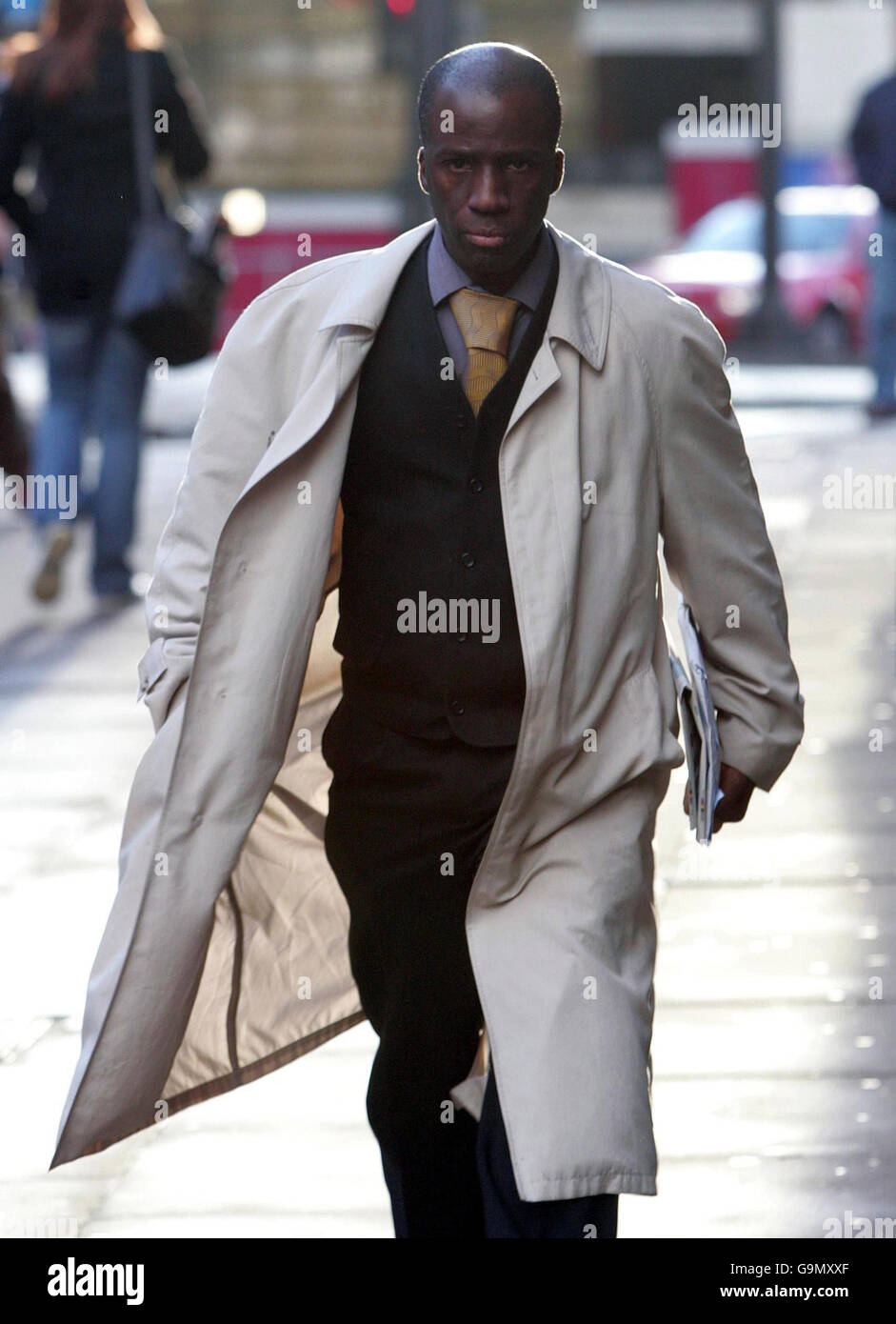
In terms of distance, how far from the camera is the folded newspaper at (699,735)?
10.6 feet

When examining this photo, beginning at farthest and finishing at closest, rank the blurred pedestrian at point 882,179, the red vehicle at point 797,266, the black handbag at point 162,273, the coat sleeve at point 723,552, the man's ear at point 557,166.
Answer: the red vehicle at point 797,266 < the blurred pedestrian at point 882,179 < the black handbag at point 162,273 < the coat sleeve at point 723,552 < the man's ear at point 557,166

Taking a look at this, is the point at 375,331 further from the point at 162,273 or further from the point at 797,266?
the point at 797,266

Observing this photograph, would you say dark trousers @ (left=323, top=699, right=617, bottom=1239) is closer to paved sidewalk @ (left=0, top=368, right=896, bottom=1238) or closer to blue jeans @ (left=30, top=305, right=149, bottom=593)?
paved sidewalk @ (left=0, top=368, right=896, bottom=1238)

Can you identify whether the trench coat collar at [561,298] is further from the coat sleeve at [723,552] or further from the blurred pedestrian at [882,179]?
the blurred pedestrian at [882,179]

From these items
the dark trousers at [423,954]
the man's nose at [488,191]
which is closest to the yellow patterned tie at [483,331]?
the man's nose at [488,191]

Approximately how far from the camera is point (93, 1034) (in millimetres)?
3115

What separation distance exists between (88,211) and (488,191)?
6078mm

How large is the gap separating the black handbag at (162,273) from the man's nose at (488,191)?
547cm

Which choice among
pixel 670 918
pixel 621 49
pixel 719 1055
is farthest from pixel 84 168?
pixel 621 49

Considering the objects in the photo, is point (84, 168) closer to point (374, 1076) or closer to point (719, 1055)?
point (719, 1055)

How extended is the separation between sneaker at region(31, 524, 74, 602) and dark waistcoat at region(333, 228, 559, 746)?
5960 millimetres
